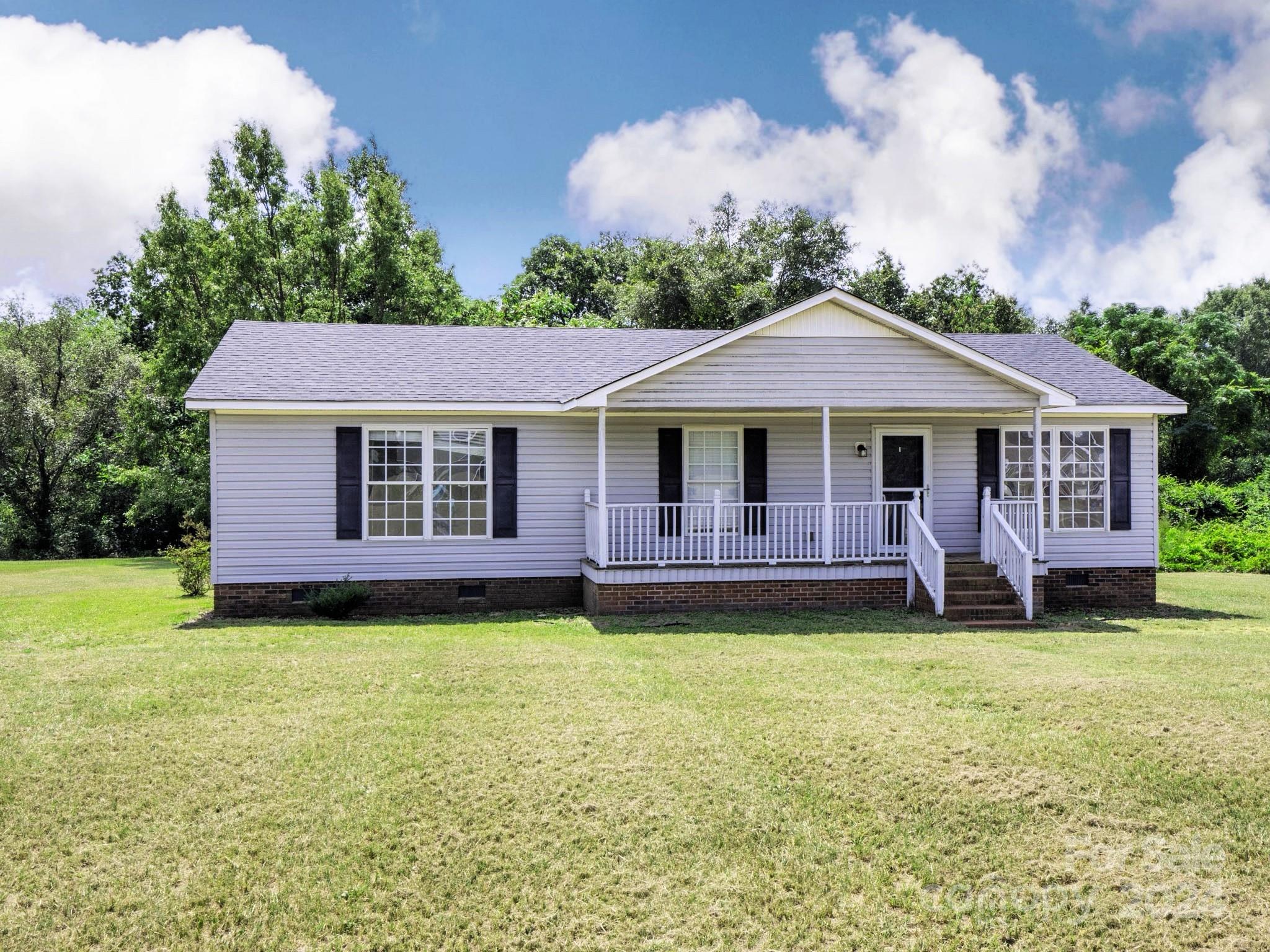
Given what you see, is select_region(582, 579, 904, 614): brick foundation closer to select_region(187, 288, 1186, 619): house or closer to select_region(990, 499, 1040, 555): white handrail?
select_region(187, 288, 1186, 619): house

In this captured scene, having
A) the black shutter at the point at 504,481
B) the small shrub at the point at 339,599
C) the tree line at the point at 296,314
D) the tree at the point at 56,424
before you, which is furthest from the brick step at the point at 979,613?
the tree at the point at 56,424

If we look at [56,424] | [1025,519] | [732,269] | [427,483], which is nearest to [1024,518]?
[1025,519]

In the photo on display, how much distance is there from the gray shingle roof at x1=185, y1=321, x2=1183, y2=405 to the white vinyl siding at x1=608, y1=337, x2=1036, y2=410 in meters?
2.05

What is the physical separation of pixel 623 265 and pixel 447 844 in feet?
152

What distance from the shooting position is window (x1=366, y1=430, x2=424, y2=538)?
13.4m

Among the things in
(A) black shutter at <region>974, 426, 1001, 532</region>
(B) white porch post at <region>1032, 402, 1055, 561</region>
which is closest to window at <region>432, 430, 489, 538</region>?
(A) black shutter at <region>974, 426, 1001, 532</region>

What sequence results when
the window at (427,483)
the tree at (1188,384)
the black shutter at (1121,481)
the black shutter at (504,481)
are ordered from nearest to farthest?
the window at (427,483)
the black shutter at (504,481)
the black shutter at (1121,481)
the tree at (1188,384)

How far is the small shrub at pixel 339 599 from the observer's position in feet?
41.4

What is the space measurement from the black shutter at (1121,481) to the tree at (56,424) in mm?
29886

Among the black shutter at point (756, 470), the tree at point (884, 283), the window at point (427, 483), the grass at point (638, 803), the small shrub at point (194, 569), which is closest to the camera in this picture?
the grass at point (638, 803)

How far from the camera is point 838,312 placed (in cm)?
1290

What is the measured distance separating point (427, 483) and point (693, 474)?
164 inches

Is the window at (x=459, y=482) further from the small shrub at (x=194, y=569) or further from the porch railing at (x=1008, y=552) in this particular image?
the porch railing at (x=1008, y=552)

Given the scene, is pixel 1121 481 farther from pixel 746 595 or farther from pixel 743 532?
pixel 746 595
